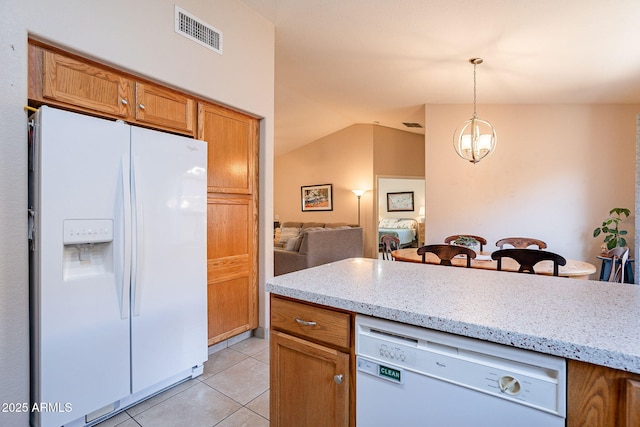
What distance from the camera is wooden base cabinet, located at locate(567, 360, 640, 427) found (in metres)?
0.68

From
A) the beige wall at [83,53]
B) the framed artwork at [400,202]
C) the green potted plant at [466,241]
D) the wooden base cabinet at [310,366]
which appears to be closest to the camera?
the wooden base cabinet at [310,366]

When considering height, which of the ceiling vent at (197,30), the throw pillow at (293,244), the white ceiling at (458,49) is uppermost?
the white ceiling at (458,49)

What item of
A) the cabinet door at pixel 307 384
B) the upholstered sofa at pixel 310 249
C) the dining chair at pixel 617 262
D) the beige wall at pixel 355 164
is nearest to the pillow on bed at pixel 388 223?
the beige wall at pixel 355 164

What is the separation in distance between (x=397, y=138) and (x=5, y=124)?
22.3ft

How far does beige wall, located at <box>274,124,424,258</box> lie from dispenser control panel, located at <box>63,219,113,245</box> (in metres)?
5.80

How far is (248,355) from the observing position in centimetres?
253

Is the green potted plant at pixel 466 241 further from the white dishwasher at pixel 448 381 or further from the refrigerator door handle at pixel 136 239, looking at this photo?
the refrigerator door handle at pixel 136 239

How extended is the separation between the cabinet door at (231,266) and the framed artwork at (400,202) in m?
8.03

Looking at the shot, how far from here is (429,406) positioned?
91cm

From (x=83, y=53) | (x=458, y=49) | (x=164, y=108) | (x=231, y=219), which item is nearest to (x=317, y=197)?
(x=458, y=49)

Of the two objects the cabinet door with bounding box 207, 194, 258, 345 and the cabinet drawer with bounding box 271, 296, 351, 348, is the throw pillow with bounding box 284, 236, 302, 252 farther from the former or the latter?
the cabinet drawer with bounding box 271, 296, 351, 348

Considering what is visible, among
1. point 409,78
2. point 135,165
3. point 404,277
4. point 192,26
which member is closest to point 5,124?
point 135,165

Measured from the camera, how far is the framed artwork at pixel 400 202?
1008 cm

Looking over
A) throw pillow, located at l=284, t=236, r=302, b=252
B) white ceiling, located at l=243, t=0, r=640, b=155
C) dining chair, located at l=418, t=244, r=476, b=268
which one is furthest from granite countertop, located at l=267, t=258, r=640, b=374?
throw pillow, located at l=284, t=236, r=302, b=252
